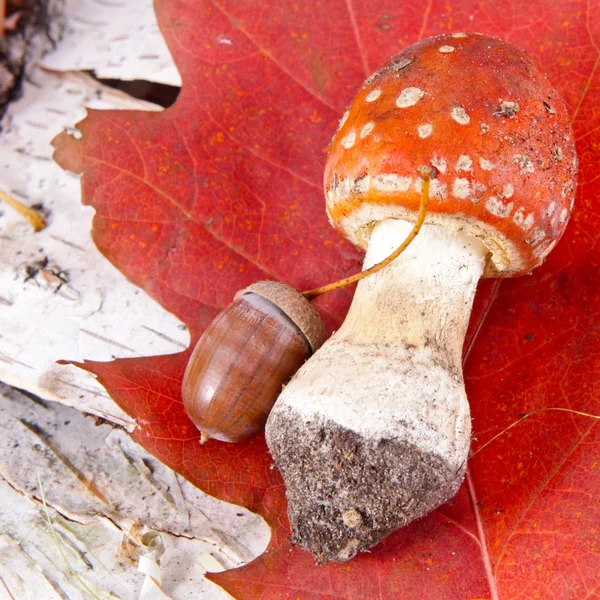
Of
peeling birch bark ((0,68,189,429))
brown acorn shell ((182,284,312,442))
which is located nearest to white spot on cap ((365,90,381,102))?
brown acorn shell ((182,284,312,442))

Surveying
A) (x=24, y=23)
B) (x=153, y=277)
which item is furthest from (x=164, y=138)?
(x=24, y=23)

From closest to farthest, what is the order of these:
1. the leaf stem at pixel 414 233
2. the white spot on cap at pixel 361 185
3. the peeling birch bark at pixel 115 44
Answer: the leaf stem at pixel 414 233 < the white spot on cap at pixel 361 185 < the peeling birch bark at pixel 115 44

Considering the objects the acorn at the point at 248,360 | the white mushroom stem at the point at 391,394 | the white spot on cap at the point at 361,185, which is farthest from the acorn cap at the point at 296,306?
the white spot on cap at the point at 361,185

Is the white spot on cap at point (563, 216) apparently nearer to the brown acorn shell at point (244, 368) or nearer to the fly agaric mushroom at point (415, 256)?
the fly agaric mushroom at point (415, 256)

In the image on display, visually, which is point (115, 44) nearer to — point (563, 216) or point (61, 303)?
point (61, 303)

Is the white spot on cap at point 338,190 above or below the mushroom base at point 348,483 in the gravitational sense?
above

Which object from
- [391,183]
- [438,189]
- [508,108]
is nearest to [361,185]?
[391,183]
